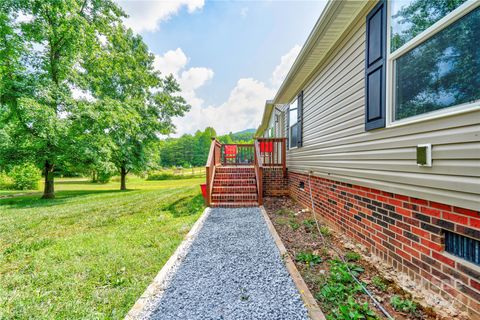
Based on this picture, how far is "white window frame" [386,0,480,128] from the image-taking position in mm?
1639

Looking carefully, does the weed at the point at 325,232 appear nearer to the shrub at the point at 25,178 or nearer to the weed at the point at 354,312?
the weed at the point at 354,312

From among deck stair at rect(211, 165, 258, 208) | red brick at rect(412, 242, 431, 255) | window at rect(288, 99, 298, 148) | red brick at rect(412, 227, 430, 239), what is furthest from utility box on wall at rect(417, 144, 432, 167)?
window at rect(288, 99, 298, 148)

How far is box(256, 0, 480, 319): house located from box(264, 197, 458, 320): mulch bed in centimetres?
23

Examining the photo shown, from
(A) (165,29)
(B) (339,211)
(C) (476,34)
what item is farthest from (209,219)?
(A) (165,29)

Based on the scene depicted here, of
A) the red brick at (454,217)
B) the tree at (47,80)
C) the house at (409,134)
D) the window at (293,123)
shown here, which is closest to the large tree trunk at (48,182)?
the tree at (47,80)

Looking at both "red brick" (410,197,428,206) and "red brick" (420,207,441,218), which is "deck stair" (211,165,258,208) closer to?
"red brick" (410,197,428,206)

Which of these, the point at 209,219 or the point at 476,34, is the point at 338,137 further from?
the point at 209,219

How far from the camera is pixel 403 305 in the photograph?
1870mm

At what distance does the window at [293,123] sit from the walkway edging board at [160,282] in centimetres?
476

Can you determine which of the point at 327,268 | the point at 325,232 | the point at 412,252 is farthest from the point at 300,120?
the point at 412,252

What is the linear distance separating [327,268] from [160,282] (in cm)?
208

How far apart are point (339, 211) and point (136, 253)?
355cm

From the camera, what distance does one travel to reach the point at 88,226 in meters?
4.88

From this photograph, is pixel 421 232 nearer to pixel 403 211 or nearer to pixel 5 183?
pixel 403 211
